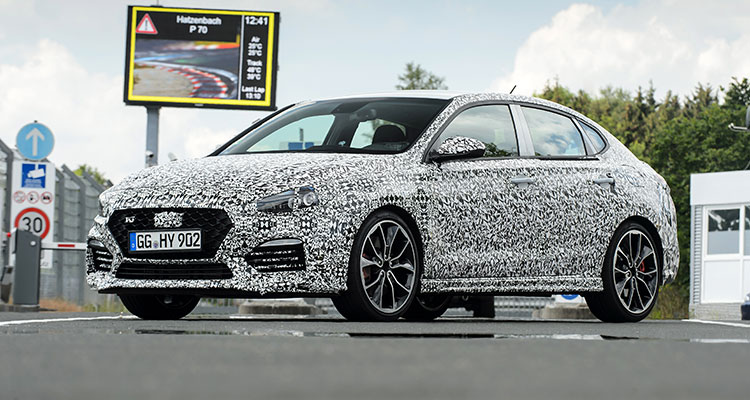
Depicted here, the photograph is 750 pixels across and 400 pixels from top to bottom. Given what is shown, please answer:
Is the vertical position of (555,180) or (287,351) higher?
(555,180)

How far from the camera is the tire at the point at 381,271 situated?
28.8 ft

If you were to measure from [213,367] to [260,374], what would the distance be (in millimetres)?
306

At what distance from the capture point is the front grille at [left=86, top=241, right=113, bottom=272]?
30.6 ft

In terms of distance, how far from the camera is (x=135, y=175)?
9477 millimetres

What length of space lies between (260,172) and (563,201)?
2613 millimetres

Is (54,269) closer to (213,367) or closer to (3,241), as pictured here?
(3,241)

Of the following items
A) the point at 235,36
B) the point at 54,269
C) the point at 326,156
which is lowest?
the point at 54,269

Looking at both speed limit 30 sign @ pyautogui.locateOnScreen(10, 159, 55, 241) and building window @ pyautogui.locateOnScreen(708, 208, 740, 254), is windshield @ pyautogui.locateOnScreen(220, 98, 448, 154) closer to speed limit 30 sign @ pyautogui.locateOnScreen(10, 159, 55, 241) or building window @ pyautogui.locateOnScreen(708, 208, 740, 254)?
speed limit 30 sign @ pyautogui.locateOnScreen(10, 159, 55, 241)

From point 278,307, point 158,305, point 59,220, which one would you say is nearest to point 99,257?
point 158,305

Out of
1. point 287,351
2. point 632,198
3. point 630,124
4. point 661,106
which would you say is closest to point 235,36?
point 632,198

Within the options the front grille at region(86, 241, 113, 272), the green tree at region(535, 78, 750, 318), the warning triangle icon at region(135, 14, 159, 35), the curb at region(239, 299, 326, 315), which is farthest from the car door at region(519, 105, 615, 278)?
the green tree at region(535, 78, 750, 318)

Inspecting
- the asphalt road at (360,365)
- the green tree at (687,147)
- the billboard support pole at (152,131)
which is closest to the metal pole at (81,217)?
the billboard support pole at (152,131)

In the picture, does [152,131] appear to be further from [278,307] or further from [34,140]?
[278,307]

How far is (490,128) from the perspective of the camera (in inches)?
408
